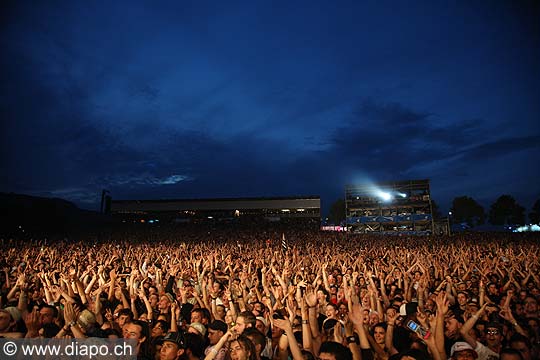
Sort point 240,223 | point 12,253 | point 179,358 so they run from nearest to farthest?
point 179,358 < point 12,253 < point 240,223

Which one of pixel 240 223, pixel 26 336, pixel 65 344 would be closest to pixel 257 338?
pixel 65 344

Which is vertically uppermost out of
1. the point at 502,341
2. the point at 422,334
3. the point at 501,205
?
the point at 501,205

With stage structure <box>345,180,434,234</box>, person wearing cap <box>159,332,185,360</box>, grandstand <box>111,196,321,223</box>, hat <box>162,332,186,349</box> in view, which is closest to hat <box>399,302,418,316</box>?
hat <box>162,332,186,349</box>

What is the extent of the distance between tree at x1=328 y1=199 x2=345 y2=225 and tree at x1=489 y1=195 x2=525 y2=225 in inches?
1324

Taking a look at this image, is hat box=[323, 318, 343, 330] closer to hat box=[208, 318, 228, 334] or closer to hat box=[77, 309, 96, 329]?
hat box=[208, 318, 228, 334]

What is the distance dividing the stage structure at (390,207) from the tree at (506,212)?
1787 inches

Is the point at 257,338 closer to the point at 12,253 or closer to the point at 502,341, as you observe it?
the point at 502,341

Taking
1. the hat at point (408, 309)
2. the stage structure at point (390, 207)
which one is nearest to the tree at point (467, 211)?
the stage structure at point (390, 207)

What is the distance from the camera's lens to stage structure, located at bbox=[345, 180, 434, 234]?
34.6 m

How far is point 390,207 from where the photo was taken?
35906 mm

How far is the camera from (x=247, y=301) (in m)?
5.88

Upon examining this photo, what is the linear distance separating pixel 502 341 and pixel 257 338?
3.53 meters
